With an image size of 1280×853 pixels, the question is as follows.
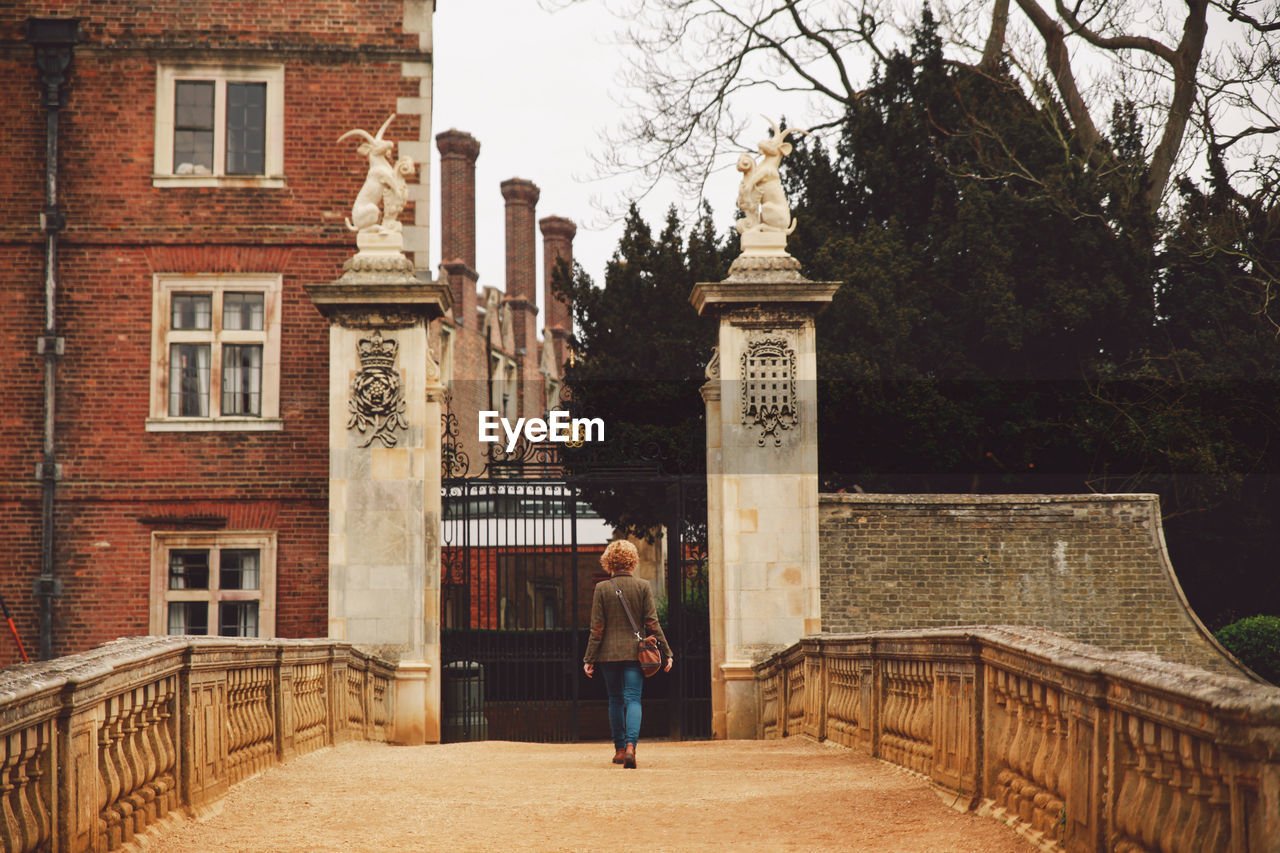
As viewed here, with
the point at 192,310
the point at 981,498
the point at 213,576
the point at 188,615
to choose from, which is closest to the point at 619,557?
the point at 981,498

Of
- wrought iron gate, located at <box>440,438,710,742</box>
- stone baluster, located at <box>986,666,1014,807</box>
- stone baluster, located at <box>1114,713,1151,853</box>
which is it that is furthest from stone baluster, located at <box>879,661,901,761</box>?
wrought iron gate, located at <box>440,438,710,742</box>

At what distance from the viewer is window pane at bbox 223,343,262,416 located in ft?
53.5

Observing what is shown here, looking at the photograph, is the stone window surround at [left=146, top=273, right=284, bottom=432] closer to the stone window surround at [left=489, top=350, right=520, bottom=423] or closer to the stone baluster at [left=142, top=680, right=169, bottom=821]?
the stone baluster at [left=142, top=680, right=169, bottom=821]

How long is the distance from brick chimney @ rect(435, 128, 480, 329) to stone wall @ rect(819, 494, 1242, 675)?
26514mm

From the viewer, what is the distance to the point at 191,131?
16.8m

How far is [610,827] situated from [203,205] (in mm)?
12500

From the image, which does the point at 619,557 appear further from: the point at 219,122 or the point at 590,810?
the point at 219,122

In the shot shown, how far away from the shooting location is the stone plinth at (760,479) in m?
14.1

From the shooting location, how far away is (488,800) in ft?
23.5

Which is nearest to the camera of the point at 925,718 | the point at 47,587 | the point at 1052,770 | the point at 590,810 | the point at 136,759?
the point at 1052,770

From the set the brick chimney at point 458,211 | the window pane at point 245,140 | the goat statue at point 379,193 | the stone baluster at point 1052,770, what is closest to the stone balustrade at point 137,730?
the stone baluster at point 1052,770

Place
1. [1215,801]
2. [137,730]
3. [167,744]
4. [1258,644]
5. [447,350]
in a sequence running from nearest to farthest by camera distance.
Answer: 1. [1215,801]
2. [137,730]
3. [167,744]
4. [1258,644]
5. [447,350]

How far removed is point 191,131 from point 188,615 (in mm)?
5927

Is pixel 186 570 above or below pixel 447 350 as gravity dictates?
below
